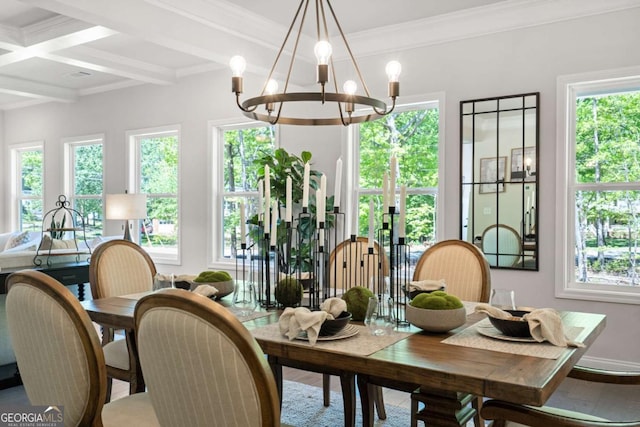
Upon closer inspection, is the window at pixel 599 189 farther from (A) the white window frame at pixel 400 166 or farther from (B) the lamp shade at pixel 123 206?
(B) the lamp shade at pixel 123 206

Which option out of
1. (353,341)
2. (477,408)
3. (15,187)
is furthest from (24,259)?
(15,187)

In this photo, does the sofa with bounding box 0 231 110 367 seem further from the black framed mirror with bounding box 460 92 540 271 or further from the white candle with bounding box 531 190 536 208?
the white candle with bounding box 531 190 536 208

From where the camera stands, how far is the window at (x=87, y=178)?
7055mm

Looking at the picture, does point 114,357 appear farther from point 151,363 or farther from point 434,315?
point 434,315

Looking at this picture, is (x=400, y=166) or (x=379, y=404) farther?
(x=400, y=166)

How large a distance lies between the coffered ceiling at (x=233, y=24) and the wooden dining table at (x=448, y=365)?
8.45ft

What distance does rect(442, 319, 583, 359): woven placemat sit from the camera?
1.62 m

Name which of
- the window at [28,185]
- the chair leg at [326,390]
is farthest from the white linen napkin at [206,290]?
the window at [28,185]

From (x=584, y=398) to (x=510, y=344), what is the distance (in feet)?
6.52

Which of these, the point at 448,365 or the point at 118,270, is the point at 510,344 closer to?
the point at 448,365

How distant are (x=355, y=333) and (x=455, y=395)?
41 cm

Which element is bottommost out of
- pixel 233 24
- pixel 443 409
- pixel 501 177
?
pixel 443 409

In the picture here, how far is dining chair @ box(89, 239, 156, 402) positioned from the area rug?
3.03ft

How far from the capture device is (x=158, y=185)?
6504 millimetres
